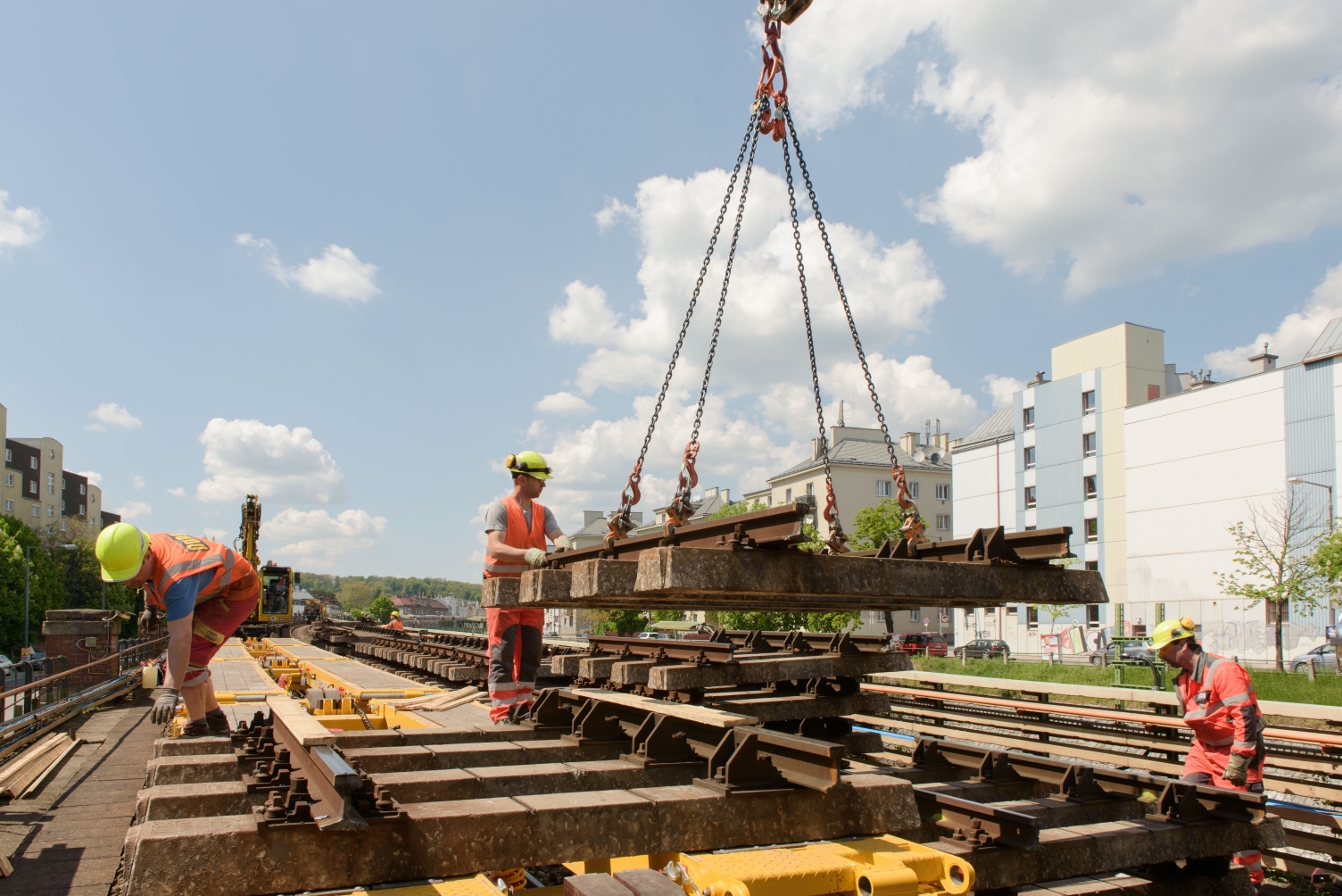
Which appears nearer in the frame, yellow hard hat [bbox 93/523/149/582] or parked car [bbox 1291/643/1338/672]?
yellow hard hat [bbox 93/523/149/582]

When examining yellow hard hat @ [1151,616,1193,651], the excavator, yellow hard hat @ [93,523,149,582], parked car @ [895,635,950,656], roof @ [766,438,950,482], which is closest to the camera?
yellow hard hat @ [93,523,149,582]

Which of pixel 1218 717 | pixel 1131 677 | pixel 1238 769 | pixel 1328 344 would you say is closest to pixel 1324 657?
pixel 1328 344

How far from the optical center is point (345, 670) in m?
11.4

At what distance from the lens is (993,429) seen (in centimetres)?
5469

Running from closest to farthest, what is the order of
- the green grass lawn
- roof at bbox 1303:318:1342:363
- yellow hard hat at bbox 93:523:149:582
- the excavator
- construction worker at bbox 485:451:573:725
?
yellow hard hat at bbox 93:523:149:582
construction worker at bbox 485:451:573:725
the green grass lawn
the excavator
roof at bbox 1303:318:1342:363

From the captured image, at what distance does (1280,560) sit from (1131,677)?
14.4 meters

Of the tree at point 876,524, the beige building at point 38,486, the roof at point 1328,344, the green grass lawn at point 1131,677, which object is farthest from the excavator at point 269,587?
the beige building at point 38,486

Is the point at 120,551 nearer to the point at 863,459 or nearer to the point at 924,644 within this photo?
the point at 924,644

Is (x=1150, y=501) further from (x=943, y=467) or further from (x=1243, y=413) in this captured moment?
(x=943, y=467)

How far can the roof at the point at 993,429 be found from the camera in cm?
5259

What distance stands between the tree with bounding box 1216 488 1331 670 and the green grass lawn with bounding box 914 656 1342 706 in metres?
8.03

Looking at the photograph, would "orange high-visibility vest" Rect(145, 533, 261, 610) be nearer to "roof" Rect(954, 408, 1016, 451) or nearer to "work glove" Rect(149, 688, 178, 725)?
"work glove" Rect(149, 688, 178, 725)

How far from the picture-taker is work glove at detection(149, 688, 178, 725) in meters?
4.73

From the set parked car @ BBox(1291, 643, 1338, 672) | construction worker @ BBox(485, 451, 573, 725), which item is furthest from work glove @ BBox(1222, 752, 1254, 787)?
parked car @ BBox(1291, 643, 1338, 672)
